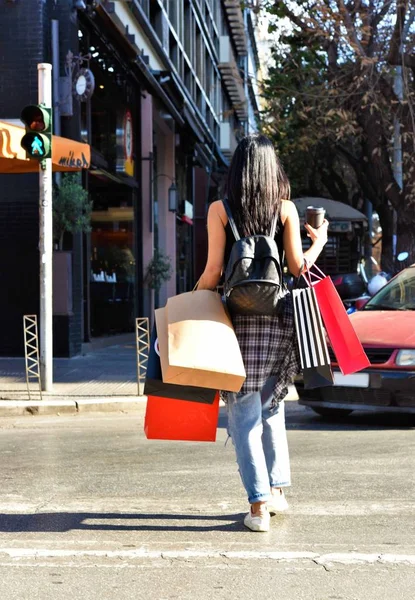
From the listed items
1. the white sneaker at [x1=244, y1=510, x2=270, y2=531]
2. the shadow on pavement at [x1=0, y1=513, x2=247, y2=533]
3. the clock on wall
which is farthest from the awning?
the white sneaker at [x1=244, y1=510, x2=270, y2=531]

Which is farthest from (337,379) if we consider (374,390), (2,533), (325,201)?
(325,201)

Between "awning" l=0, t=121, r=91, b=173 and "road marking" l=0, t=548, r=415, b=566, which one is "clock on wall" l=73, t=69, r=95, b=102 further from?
"road marking" l=0, t=548, r=415, b=566

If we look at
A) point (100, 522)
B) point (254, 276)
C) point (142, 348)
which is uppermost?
point (254, 276)

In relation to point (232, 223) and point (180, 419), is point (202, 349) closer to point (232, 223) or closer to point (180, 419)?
point (180, 419)

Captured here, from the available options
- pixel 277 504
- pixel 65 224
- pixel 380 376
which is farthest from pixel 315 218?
pixel 65 224

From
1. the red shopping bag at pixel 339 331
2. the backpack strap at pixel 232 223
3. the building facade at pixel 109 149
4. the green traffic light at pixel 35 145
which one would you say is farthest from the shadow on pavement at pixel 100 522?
the building facade at pixel 109 149

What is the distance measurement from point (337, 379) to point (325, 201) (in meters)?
22.3

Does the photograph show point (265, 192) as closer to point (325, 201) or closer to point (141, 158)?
point (141, 158)

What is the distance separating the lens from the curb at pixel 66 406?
10.3 meters

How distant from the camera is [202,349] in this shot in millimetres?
4766

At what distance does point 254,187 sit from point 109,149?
1456cm

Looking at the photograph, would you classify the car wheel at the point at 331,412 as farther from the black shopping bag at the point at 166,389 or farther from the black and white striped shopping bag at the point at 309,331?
the black shopping bag at the point at 166,389

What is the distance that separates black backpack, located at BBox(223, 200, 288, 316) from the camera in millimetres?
4855

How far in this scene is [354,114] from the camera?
2255cm
